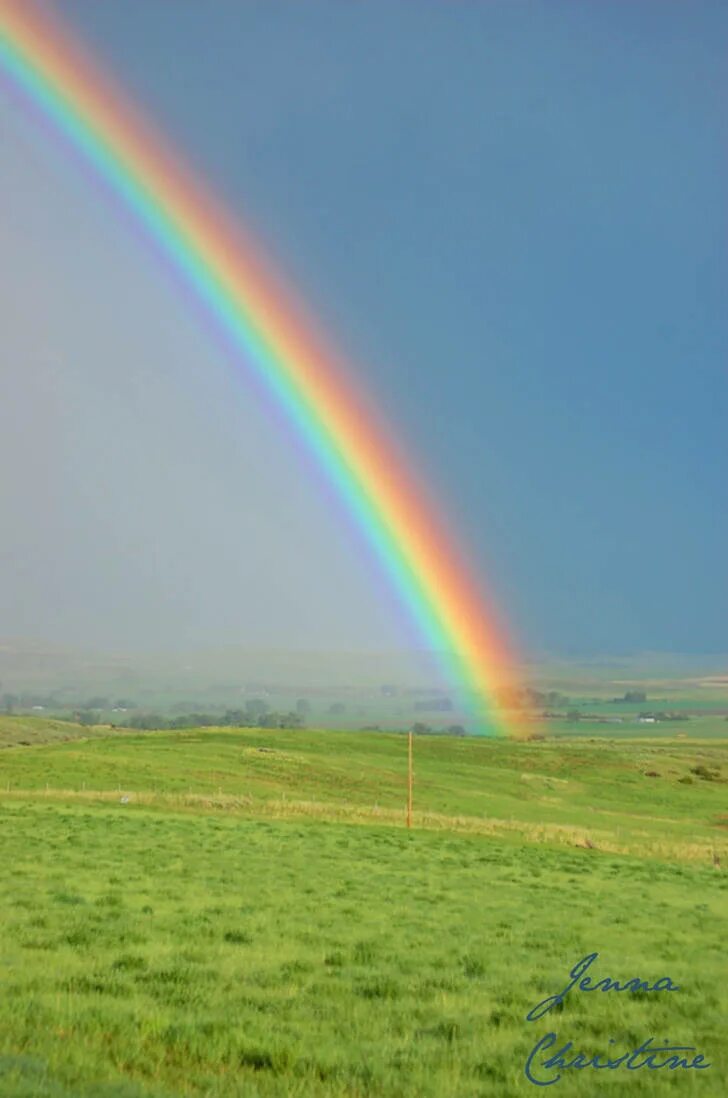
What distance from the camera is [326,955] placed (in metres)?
14.0

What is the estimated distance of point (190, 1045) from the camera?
360 inches

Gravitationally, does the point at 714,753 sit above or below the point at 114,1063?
above

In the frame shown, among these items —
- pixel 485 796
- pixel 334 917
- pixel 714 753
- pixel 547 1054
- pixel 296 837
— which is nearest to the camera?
pixel 547 1054

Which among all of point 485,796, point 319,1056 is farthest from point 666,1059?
point 485,796

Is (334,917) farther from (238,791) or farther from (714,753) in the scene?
(714,753)

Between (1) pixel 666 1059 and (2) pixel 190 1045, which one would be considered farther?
(1) pixel 666 1059


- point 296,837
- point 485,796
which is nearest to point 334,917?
point 296,837

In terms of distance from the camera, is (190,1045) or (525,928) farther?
(525,928)

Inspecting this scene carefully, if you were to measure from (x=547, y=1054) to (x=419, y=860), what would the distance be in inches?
873

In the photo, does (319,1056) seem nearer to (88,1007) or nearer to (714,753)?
(88,1007)

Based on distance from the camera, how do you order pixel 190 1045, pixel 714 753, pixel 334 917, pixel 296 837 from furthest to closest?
1. pixel 714 753
2. pixel 296 837
3. pixel 334 917
4. pixel 190 1045

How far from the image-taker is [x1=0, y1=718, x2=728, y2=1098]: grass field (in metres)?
8.79

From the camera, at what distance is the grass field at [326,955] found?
8789 mm

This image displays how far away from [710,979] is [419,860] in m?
18.3
